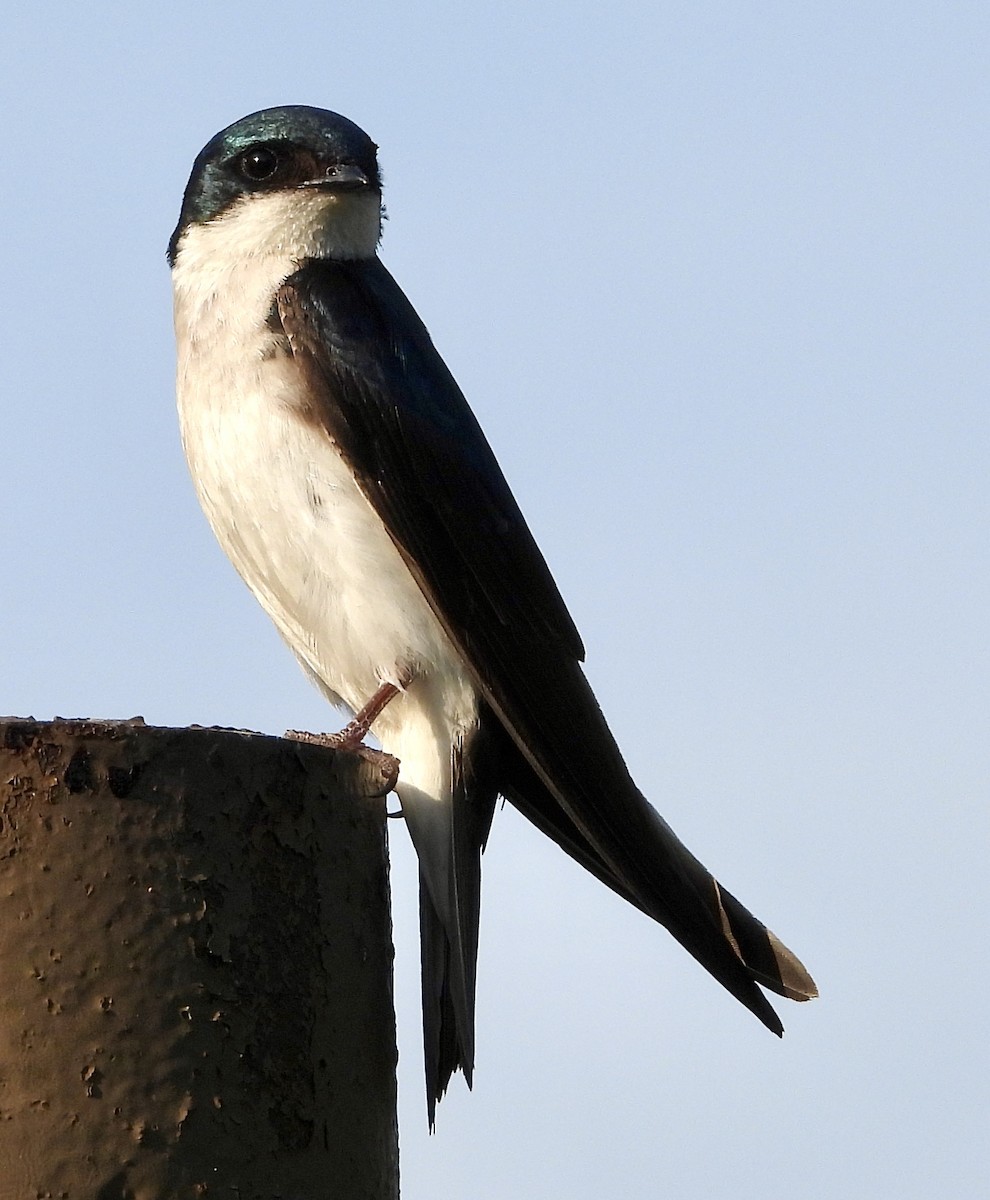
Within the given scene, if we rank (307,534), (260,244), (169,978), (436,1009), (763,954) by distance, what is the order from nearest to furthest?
(169,978)
(763,954)
(436,1009)
(307,534)
(260,244)

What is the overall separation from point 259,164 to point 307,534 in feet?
3.73

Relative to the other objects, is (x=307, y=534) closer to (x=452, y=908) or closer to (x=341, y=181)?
(x=452, y=908)

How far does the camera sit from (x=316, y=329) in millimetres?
3875

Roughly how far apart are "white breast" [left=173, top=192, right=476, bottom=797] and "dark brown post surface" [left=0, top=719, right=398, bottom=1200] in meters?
1.27

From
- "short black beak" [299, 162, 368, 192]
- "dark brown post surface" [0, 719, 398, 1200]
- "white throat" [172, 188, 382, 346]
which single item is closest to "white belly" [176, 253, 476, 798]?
"white throat" [172, 188, 382, 346]

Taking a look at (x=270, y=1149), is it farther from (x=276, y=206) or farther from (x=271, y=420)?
(x=276, y=206)

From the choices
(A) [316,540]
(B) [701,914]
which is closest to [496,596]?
(A) [316,540]

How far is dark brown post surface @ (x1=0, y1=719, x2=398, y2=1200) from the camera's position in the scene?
7.09 ft

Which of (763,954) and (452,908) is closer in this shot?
(763,954)

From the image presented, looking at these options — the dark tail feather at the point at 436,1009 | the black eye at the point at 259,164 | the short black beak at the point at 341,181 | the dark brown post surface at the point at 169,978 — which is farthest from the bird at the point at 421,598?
the dark brown post surface at the point at 169,978

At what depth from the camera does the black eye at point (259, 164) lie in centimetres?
432

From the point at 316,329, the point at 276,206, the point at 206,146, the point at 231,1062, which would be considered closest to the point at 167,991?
the point at 231,1062

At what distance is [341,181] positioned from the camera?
423 centimetres

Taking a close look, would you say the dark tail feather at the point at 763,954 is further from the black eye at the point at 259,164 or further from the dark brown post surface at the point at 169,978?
the black eye at the point at 259,164
